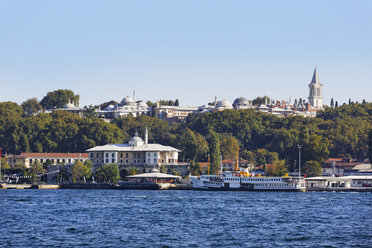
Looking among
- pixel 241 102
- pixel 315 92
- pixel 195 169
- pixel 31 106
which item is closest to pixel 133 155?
pixel 195 169

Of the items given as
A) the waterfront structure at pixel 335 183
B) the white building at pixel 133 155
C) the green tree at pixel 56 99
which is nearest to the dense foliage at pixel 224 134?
the white building at pixel 133 155

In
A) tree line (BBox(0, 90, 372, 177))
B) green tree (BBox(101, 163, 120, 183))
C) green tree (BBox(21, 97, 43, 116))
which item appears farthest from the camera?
green tree (BBox(21, 97, 43, 116))

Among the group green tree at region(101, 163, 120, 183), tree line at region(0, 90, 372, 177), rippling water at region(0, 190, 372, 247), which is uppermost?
tree line at region(0, 90, 372, 177)

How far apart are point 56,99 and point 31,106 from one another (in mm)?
10427

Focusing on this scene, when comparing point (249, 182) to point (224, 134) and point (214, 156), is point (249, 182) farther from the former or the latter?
point (224, 134)

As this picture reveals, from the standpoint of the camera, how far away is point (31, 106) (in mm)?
147375

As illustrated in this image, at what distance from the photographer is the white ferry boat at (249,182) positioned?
82.4 meters

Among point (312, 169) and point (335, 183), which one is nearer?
point (335, 183)

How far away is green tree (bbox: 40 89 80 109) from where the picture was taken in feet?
516

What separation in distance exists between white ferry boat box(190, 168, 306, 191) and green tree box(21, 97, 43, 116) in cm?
6784

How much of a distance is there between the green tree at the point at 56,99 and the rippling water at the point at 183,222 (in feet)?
294

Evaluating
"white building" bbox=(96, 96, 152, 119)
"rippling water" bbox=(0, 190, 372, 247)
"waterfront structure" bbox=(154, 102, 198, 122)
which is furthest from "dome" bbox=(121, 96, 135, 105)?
"rippling water" bbox=(0, 190, 372, 247)

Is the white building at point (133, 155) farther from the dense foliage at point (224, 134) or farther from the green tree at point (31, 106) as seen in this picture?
Result: the green tree at point (31, 106)

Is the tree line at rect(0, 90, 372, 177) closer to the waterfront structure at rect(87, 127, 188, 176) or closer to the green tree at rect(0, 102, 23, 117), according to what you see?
the green tree at rect(0, 102, 23, 117)
